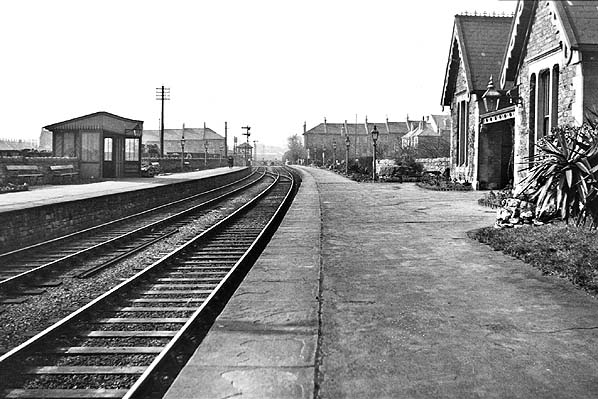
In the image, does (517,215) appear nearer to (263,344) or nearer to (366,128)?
(263,344)

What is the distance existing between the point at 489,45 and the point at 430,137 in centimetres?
4836

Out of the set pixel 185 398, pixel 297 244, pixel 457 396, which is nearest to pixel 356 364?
pixel 457 396

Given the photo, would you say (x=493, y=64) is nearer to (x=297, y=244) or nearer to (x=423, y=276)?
(x=297, y=244)

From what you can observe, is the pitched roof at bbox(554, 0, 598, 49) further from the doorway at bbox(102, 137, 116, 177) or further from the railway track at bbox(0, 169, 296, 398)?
the doorway at bbox(102, 137, 116, 177)

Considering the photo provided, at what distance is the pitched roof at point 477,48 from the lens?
26.6 metres

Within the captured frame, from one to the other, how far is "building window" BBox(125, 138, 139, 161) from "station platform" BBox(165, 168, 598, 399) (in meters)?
29.8

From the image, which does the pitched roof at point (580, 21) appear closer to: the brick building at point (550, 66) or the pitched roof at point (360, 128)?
the brick building at point (550, 66)

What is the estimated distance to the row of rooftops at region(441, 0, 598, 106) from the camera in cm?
1806

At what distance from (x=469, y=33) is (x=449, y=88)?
3.07 m

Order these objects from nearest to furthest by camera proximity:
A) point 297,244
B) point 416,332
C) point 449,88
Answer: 1. point 416,332
2. point 297,244
3. point 449,88

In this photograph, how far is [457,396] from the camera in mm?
3951

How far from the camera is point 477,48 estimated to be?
27.7 m

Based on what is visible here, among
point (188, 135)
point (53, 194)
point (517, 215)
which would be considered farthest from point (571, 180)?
point (188, 135)

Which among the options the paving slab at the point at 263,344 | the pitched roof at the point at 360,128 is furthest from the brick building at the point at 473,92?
the pitched roof at the point at 360,128
